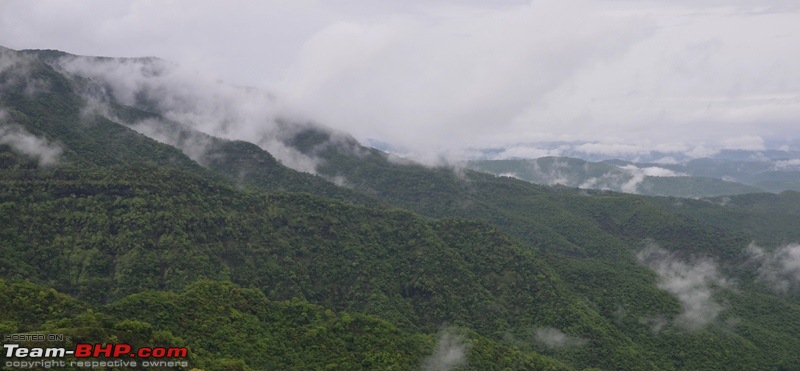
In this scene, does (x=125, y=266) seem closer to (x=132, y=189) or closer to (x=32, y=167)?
(x=132, y=189)

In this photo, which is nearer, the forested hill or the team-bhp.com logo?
the team-bhp.com logo

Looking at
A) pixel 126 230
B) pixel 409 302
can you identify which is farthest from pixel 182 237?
pixel 409 302

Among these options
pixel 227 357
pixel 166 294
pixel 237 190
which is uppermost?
pixel 237 190

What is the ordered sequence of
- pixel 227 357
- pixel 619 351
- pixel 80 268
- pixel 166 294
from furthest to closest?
pixel 619 351 < pixel 80 268 < pixel 166 294 < pixel 227 357

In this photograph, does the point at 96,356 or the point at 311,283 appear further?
the point at 311,283

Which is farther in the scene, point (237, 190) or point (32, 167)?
point (237, 190)

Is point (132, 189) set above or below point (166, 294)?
above

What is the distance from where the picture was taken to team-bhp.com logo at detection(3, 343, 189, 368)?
5203 cm

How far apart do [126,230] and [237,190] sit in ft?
128

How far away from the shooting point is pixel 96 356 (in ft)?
191

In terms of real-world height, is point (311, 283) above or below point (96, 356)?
below

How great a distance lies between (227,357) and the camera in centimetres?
7844

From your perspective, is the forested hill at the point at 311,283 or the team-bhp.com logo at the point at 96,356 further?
the forested hill at the point at 311,283

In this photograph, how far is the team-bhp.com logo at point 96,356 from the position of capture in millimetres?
52034
